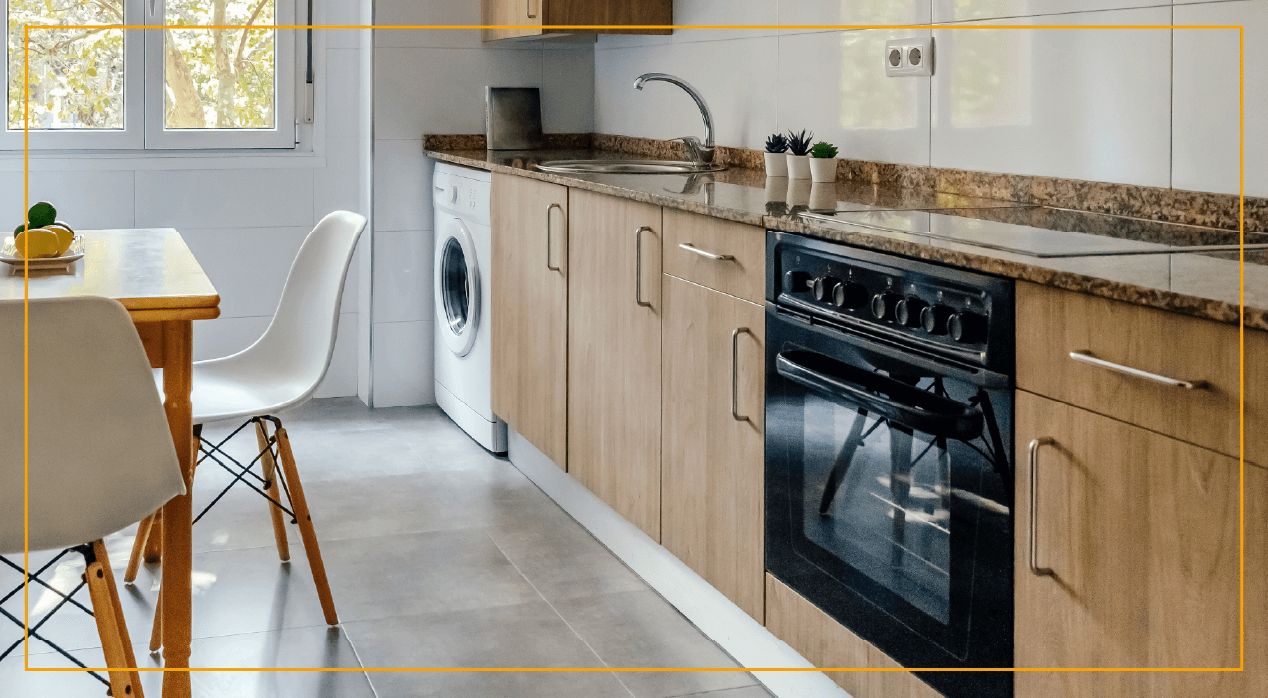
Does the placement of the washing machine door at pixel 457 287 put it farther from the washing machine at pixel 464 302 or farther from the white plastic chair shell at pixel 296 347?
the white plastic chair shell at pixel 296 347

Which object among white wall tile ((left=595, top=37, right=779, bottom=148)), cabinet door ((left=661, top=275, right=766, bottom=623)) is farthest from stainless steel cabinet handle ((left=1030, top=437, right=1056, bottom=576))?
white wall tile ((left=595, top=37, right=779, bottom=148))

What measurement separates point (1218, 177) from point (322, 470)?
8.61 ft

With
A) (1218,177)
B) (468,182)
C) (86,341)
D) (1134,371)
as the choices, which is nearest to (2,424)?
(86,341)

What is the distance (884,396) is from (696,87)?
210cm

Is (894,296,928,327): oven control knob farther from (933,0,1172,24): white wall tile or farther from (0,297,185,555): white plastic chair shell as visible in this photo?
(0,297,185,555): white plastic chair shell

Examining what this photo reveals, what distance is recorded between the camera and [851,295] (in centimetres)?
183

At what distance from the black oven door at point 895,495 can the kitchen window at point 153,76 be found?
2.95m

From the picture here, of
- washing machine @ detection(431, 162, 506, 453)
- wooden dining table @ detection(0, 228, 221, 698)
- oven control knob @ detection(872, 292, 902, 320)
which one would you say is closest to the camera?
oven control knob @ detection(872, 292, 902, 320)

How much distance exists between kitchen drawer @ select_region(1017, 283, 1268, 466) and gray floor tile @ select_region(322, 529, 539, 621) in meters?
1.50

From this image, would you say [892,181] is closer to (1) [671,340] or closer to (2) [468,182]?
(1) [671,340]

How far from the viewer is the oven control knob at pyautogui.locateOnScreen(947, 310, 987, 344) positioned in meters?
1.55

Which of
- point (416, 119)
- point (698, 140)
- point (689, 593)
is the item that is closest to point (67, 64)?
point (416, 119)

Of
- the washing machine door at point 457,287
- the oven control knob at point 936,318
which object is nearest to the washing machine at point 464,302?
the washing machine door at point 457,287

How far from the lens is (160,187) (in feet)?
14.1
